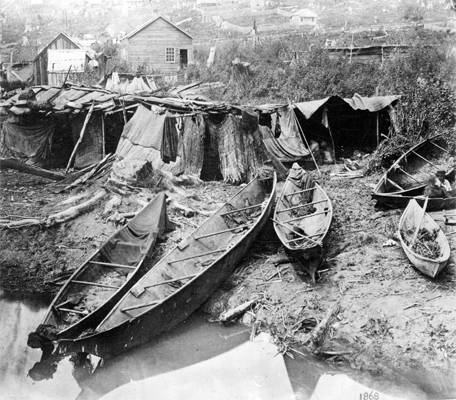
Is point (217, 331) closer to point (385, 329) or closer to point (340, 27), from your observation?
point (385, 329)

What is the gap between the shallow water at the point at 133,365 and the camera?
688 centimetres

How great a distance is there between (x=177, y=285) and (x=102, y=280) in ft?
4.87

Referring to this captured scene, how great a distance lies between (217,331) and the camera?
26.4ft

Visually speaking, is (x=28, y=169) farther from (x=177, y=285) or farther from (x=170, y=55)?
(x=170, y=55)

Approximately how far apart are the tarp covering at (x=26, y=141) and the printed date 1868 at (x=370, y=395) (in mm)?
11860

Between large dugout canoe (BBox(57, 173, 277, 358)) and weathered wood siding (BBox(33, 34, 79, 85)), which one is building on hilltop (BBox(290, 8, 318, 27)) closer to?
weathered wood siding (BBox(33, 34, 79, 85))

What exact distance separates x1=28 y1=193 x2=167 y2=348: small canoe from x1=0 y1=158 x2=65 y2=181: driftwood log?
174 inches

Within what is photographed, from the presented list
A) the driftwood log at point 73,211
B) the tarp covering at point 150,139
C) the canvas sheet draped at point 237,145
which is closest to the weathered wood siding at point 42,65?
the tarp covering at point 150,139

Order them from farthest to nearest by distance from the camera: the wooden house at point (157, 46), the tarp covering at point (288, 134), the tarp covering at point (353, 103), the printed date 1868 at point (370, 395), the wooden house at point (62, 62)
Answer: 1. the wooden house at point (157, 46)
2. the wooden house at point (62, 62)
3. the tarp covering at point (353, 103)
4. the tarp covering at point (288, 134)
5. the printed date 1868 at point (370, 395)

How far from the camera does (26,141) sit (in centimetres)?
1439

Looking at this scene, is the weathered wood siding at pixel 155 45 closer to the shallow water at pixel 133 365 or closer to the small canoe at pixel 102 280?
the small canoe at pixel 102 280

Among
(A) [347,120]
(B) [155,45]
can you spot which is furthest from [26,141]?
(B) [155,45]

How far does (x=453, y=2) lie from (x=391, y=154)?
477 centimetres

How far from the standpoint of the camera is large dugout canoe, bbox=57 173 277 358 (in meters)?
6.90
